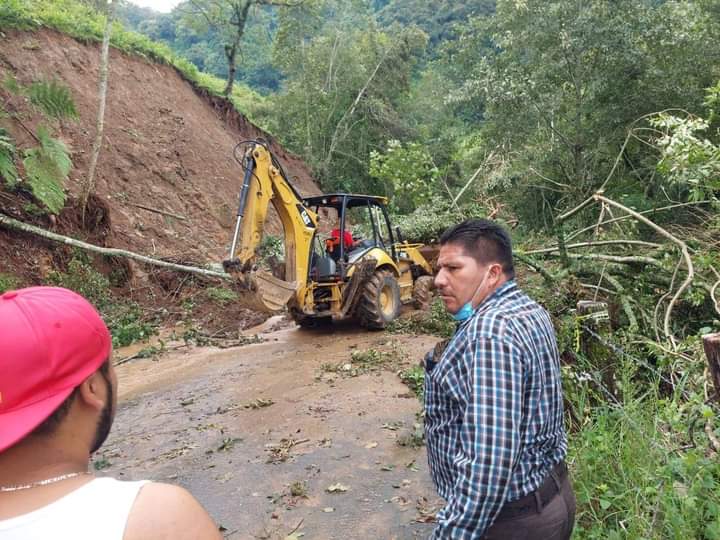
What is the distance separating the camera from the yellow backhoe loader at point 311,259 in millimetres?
8000

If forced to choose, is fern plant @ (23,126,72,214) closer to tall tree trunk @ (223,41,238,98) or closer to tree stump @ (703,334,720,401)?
tree stump @ (703,334,720,401)

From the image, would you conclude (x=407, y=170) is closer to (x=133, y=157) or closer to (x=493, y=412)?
(x=133, y=157)

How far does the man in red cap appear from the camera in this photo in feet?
3.44

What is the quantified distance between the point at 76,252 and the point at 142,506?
1062cm

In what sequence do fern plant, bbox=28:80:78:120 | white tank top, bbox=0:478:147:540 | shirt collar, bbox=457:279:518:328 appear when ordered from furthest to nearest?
fern plant, bbox=28:80:78:120
shirt collar, bbox=457:279:518:328
white tank top, bbox=0:478:147:540

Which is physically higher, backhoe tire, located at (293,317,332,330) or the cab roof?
the cab roof

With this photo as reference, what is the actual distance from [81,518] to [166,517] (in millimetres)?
152

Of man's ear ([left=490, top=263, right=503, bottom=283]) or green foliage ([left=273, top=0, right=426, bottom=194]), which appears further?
green foliage ([left=273, top=0, right=426, bottom=194])

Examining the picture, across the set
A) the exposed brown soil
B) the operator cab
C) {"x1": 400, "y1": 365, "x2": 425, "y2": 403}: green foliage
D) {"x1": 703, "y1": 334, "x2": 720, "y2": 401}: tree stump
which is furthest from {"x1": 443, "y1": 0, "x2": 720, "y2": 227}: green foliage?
{"x1": 703, "y1": 334, "x2": 720, "y2": 401}: tree stump

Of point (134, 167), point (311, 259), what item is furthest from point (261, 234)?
point (134, 167)

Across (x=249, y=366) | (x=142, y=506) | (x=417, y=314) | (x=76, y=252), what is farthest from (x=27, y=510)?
(x=76, y=252)

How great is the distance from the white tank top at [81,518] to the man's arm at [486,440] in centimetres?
92

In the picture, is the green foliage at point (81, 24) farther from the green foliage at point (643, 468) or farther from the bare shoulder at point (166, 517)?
the bare shoulder at point (166, 517)

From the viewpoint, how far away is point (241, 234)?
8.05 metres
